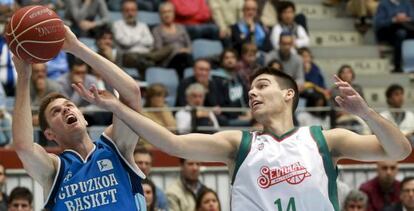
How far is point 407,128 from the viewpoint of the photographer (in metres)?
14.8

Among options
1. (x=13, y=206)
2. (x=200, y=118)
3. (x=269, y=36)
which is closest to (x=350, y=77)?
(x=269, y=36)

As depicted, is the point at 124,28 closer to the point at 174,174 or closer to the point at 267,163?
the point at 174,174

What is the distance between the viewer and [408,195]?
506 inches

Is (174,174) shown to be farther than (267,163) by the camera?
Yes

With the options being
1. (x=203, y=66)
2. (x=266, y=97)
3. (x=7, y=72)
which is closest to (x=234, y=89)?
(x=203, y=66)

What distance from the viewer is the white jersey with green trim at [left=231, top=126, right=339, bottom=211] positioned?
25.1 ft

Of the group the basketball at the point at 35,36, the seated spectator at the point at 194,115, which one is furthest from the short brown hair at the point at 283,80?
the seated spectator at the point at 194,115

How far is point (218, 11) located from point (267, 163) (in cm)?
1000

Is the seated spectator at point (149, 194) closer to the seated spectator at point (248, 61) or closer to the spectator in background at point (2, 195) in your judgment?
the spectator in background at point (2, 195)

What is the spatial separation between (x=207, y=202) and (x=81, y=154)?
4472mm

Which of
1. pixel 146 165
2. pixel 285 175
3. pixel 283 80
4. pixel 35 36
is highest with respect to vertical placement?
pixel 35 36

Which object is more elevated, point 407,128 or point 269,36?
point 269,36

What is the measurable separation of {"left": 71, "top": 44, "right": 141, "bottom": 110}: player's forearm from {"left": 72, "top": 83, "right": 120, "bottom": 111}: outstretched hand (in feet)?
0.68

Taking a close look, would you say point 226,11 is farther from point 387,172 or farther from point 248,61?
point 387,172
